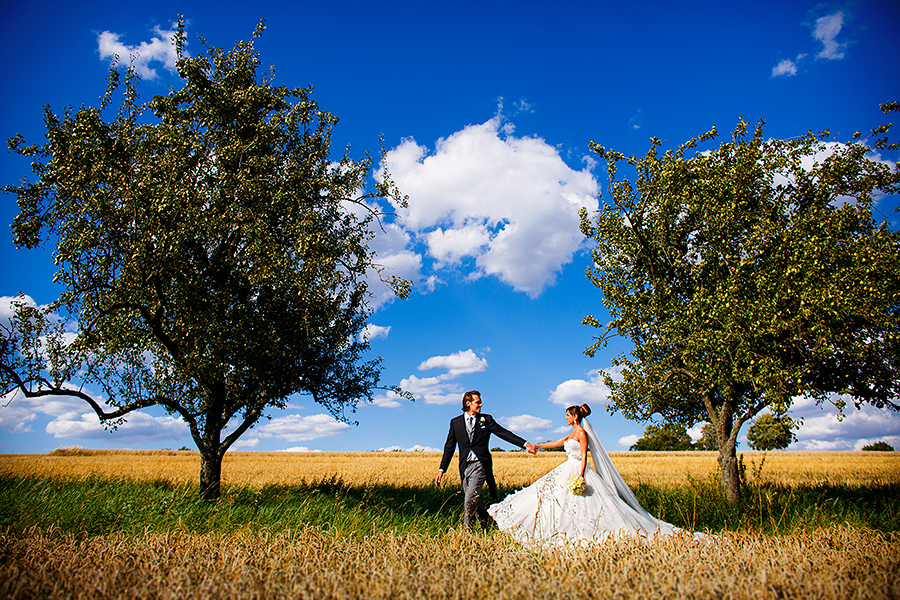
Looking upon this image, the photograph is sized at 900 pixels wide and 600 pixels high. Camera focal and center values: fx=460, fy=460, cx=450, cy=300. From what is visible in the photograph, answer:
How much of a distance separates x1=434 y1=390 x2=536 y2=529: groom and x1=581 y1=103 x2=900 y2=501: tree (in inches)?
288

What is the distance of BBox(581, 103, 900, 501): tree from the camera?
12.4 metres

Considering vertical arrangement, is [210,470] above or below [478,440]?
below

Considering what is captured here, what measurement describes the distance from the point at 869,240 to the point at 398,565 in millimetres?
15422

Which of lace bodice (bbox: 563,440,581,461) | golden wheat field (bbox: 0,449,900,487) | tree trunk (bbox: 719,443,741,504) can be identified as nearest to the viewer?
lace bodice (bbox: 563,440,581,461)

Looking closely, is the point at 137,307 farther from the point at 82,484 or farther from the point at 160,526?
the point at 82,484

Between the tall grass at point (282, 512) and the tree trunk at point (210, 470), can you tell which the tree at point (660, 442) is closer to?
the tall grass at point (282, 512)

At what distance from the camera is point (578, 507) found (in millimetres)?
8922

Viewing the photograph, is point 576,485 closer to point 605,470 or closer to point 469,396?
point 605,470

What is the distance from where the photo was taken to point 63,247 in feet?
35.1

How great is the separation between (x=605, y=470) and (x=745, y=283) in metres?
8.12

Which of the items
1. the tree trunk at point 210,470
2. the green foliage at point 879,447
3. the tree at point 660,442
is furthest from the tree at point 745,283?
the green foliage at point 879,447

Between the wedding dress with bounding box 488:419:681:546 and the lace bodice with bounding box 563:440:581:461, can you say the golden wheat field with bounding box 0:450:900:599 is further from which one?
the lace bodice with bounding box 563:440:581:461

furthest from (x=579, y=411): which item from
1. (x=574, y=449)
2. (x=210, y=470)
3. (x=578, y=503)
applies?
(x=210, y=470)

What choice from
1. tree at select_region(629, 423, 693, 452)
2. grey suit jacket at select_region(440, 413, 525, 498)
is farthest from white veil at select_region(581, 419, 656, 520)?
tree at select_region(629, 423, 693, 452)
